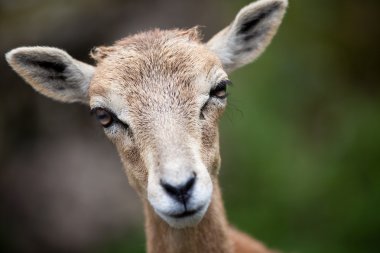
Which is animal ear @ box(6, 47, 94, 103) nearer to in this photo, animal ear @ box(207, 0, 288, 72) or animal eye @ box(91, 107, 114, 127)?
animal eye @ box(91, 107, 114, 127)

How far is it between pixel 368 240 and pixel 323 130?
136 inches

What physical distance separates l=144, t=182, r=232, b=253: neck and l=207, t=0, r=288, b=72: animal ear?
1929mm

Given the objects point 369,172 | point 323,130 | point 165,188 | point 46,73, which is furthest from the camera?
point 323,130

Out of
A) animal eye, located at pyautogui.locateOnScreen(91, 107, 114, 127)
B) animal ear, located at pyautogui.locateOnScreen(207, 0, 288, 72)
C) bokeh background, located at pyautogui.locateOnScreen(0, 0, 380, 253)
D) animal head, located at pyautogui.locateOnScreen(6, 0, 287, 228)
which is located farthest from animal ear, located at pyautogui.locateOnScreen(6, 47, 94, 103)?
bokeh background, located at pyautogui.locateOnScreen(0, 0, 380, 253)

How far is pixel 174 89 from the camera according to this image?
7.30 meters

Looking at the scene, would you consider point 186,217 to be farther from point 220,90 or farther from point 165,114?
point 220,90

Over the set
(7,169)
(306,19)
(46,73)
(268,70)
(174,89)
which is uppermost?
(174,89)

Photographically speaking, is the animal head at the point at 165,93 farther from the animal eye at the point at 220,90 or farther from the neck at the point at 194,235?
the neck at the point at 194,235

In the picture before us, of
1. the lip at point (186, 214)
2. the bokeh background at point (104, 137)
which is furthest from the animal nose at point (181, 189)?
the bokeh background at point (104, 137)

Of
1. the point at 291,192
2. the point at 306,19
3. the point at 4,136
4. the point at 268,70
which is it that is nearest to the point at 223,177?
the point at 291,192

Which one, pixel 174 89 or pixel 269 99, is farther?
pixel 269 99

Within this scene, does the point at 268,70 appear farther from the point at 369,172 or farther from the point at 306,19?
the point at 369,172

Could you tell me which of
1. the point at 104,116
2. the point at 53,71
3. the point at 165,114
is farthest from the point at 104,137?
the point at 165,114

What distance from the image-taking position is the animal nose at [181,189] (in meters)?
6.25
